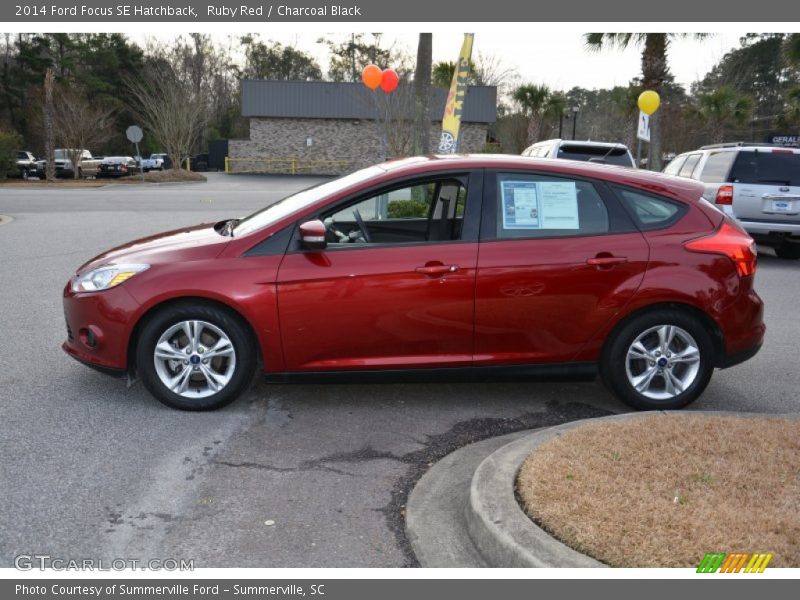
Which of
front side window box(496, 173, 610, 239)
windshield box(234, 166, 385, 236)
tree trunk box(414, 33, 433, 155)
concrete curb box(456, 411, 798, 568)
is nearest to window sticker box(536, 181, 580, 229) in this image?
front side window box(496, 173, 610, 239)

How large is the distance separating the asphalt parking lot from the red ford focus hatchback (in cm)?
32

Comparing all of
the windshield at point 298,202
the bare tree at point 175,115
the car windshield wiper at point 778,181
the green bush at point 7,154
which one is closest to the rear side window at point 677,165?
the car windshield wiper at point 778,181

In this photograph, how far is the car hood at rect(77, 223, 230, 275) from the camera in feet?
16.8

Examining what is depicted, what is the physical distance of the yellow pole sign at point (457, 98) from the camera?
46.0 ft

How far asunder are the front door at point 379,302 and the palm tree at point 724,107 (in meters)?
38.1

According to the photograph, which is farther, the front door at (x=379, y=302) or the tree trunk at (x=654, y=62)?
the tree trunk at (x=654, y=62)

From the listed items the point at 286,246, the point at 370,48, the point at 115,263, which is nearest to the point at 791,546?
the point at 286,246

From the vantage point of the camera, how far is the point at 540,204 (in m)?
5.28

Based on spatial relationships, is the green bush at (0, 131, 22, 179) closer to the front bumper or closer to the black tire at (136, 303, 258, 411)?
the front bumper

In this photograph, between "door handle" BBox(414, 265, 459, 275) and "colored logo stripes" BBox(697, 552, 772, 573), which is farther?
"door handle" BBox(414, 265, 459, 275)

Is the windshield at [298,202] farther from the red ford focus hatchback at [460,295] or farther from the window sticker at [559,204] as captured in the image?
the window sticker at [559,204]

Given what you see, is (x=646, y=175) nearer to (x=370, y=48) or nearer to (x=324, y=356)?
(x=324, y=356)

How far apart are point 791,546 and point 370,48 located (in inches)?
1852

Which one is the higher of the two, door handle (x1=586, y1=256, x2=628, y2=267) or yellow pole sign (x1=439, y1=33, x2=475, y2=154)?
yellow pole sign (x1=439, y1=33, x2=475, y2=154)
